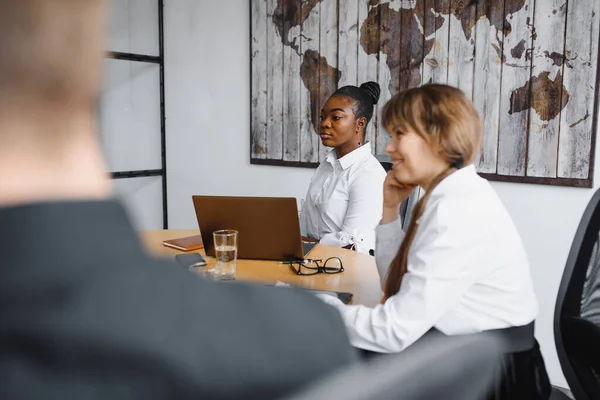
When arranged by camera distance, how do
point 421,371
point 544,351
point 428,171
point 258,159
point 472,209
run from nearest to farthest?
point 421,371, point 472,209, point 428,171, point 544,351, point 258,159

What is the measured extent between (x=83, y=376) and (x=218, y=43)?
380 cm

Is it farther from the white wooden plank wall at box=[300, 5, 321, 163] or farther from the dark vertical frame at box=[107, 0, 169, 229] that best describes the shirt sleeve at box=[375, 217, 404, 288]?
the dark vertical frame at box=[107, 0, 169, 229]

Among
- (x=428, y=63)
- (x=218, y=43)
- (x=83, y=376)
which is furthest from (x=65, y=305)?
(x=218, y=43)

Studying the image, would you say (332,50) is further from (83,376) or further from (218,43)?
(83,376)

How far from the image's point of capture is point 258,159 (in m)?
3.81

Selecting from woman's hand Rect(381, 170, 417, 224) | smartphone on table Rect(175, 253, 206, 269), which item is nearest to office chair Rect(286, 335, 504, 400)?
woman's hand Rect(381, 170, 417, 224)

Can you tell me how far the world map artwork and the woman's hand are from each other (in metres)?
1.28

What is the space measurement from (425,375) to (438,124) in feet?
3.71

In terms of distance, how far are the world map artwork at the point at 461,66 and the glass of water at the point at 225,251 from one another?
1649mm

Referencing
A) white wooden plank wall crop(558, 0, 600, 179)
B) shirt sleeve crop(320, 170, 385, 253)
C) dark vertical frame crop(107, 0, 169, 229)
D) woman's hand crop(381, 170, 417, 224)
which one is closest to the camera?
woman's hand crop(381, 170, 417, 224)

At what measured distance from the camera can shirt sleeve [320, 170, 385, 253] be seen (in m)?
2.47

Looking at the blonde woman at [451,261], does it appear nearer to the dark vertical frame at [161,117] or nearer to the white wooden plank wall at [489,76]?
the white wooden plank wall at [489,76]

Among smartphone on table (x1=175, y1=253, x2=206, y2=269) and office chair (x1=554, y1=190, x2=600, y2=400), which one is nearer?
office chair (x1=554, y1=190, x2=600, y2=400)

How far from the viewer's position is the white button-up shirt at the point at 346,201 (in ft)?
8.25
